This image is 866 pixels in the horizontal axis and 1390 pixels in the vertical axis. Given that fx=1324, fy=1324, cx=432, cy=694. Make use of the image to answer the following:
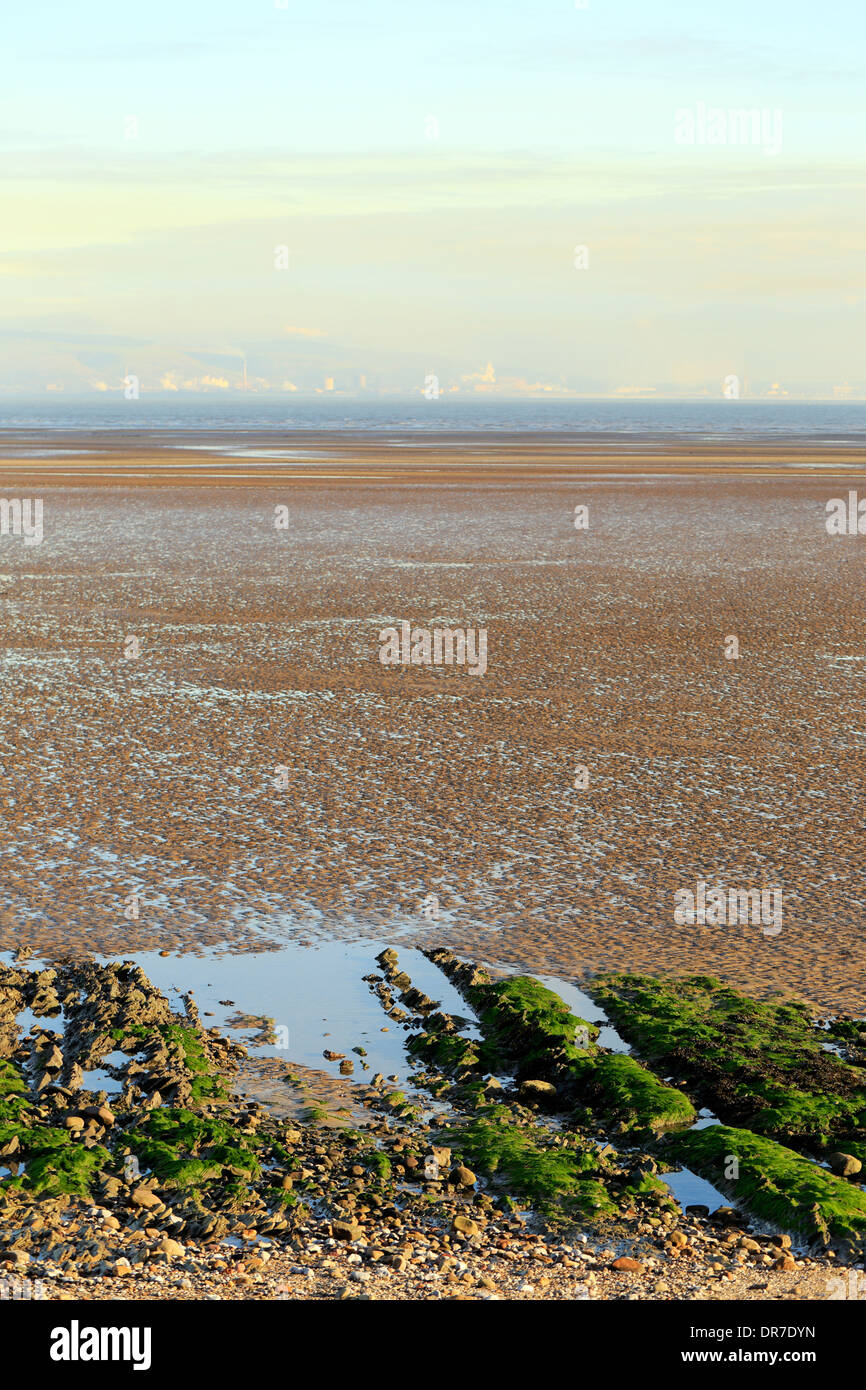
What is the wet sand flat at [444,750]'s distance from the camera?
456 inches

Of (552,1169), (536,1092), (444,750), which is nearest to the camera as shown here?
(552,1169)

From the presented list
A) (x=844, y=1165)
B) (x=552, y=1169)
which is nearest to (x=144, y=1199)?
(x=552, y=1169)

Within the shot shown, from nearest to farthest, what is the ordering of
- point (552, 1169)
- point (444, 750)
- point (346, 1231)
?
point (346, 1231) < point (552, 1169) < point (444, 750)

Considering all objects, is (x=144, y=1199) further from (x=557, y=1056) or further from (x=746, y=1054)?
(x=746, y=1054)

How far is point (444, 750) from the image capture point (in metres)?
16.8

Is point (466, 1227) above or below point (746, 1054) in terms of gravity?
below

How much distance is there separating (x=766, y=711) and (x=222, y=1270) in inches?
540

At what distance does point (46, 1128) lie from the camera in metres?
8.05

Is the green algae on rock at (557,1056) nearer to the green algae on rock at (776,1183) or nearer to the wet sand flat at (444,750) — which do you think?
the green algae on rock at (776,1183)

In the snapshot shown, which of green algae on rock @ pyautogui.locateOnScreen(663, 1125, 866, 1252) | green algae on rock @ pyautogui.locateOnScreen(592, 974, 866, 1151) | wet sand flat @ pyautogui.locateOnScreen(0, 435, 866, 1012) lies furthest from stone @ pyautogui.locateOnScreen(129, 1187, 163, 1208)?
wet sand flat @ pyautogui.locateOnScreen(0, 435, 866, 1012)

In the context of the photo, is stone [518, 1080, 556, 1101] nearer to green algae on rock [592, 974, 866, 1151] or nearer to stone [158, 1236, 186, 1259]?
green algae on rock [592, 974, 866, 1151]

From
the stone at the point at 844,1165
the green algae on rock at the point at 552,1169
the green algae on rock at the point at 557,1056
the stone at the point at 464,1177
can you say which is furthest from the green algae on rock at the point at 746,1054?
the stone at the point at 464,1177

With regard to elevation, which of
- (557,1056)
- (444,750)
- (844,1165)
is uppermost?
(444,750)
